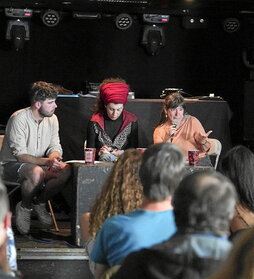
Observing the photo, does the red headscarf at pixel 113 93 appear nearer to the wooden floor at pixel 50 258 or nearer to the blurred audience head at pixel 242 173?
the wooden floor at pixel 50 258

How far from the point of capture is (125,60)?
34.4 feet

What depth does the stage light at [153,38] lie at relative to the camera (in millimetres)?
10148

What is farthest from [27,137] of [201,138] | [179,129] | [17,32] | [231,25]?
[231,25]

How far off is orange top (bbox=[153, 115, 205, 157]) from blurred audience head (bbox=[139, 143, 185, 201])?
11.9ft

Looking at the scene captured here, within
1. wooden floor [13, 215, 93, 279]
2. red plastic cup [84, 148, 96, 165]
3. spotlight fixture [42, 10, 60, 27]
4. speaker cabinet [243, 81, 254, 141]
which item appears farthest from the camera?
spotlight fixture [42, 10, 60, 27]

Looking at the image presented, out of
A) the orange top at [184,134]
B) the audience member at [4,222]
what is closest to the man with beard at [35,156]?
the orange top at [184,134]

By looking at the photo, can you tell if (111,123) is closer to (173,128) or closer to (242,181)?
(173,128)

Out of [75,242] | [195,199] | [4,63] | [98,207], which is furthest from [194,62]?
[195,199]

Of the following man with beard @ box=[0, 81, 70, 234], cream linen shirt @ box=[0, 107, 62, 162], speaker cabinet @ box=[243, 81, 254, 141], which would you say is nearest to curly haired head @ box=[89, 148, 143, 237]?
man with beard @ box=[0, 81, 70, 234]

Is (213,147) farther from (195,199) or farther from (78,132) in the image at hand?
(195,199)

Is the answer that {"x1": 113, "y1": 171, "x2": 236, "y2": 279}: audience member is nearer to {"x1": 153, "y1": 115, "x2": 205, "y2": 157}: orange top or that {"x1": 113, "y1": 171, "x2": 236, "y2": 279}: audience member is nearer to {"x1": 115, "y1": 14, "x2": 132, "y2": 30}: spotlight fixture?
{"x1": 153, "y1": 115, "x2": 205, "y2": 157}: orange top

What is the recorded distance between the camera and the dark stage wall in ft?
33.4

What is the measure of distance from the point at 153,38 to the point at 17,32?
71.3 inches

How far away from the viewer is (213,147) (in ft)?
22.1
